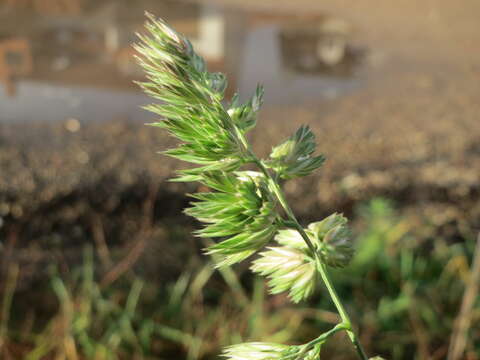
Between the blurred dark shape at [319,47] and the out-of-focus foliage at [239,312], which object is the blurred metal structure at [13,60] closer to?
the blurred dark shape at [319,47]

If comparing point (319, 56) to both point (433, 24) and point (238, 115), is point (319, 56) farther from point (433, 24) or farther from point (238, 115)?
point (238, 115)

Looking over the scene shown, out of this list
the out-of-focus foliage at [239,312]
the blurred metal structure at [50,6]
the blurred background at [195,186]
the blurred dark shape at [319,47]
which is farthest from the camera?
the blurred metal structure at [50,6]

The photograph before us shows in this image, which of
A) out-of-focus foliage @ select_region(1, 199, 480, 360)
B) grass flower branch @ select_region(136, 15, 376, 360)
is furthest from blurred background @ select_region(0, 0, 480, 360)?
grass flower branch @ select_region(136, 15, 376, 360)

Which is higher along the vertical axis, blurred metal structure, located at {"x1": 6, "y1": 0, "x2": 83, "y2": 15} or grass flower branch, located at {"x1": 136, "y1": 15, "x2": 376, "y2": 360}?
grass flower branch, located at {"x1": 136, "y1": 15, "x2": 376, "y2": 360}

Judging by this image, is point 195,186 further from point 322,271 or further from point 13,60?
point 322,271

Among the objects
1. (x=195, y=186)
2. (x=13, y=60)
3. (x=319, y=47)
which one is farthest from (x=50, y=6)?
(x=195, y=186)

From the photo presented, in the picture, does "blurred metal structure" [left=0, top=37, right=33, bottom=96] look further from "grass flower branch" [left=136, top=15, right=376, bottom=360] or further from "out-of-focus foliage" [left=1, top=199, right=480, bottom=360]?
"grass flower branch" [left=136, top=15, right=376, bottom=360]

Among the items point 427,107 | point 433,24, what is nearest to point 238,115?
point 427,107

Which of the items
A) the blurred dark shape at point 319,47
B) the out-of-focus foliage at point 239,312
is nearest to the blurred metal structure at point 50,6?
the blurred dark shape at point 319,47
